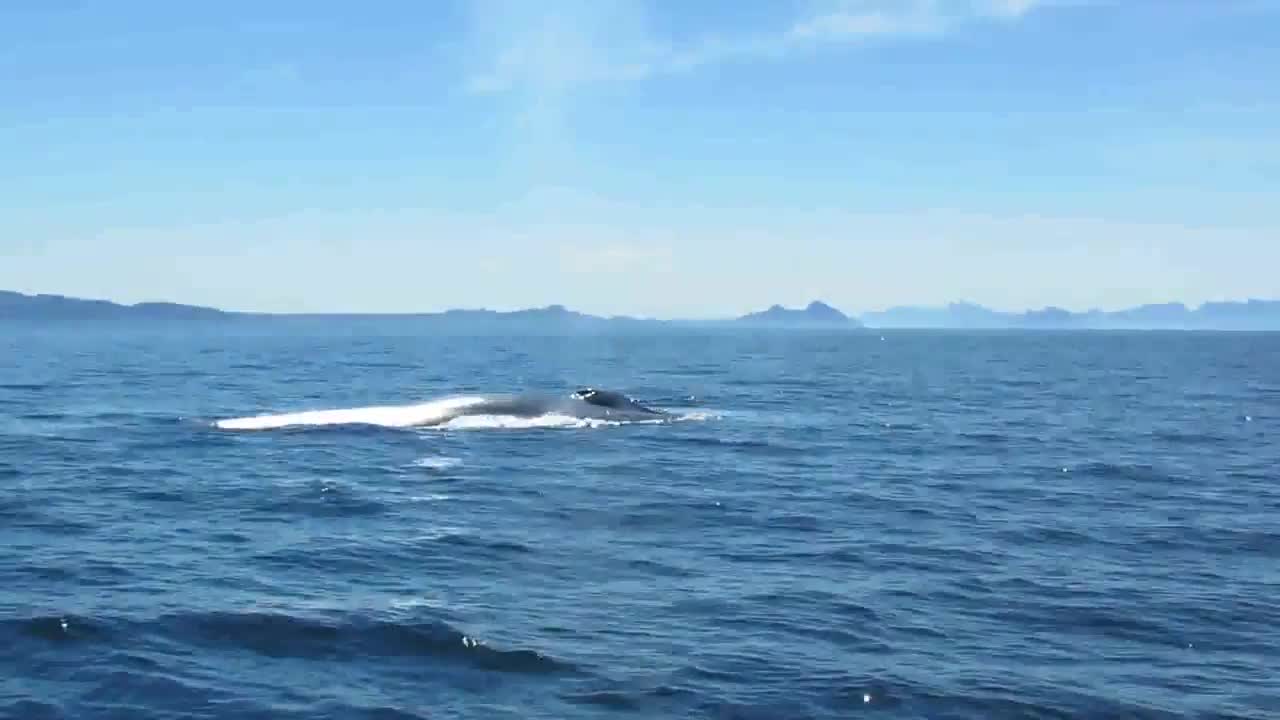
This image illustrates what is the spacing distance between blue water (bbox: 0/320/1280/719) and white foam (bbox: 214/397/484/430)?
144cm

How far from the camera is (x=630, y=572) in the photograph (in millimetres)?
25438

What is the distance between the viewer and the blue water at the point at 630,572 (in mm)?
17859

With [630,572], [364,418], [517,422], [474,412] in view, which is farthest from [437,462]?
[630,572]

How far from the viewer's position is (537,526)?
30.9 metres

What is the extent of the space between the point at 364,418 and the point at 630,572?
105ft

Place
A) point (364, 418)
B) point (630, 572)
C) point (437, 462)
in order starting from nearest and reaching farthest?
point (630, 572), point (437, 462), point (364, 418)

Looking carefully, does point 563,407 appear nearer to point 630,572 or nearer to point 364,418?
point 364,418

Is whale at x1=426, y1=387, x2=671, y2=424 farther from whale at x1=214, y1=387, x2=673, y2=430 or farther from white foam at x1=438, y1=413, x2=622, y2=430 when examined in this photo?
white foam at x1=438, y1=413, x2=622, y2=430

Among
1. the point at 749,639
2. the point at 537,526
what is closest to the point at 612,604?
the point at 749,639

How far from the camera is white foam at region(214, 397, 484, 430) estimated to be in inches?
2090

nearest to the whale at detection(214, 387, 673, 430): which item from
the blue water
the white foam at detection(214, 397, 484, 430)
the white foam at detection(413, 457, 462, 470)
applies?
the white foam at detection(214, 397, 484, 430)

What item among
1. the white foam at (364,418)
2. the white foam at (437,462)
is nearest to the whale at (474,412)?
the white foam at (364,418)

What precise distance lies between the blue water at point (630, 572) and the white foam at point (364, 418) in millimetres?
1445

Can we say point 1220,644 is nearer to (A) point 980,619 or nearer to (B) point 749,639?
(A) point 980,619
